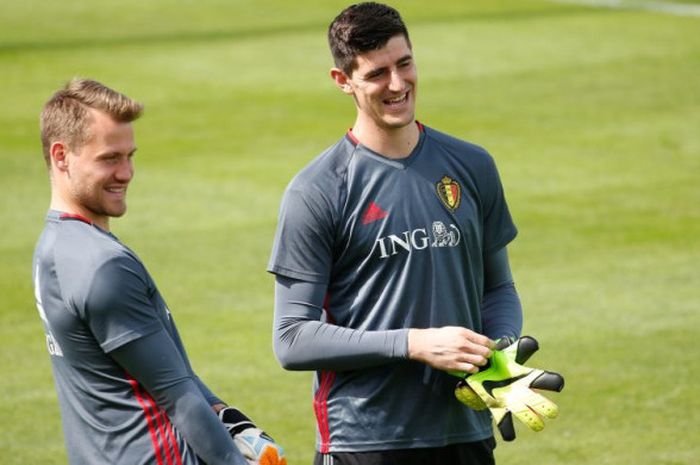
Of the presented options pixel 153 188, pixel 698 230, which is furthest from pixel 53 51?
pixel 698 230

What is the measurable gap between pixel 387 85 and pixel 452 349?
0.95m

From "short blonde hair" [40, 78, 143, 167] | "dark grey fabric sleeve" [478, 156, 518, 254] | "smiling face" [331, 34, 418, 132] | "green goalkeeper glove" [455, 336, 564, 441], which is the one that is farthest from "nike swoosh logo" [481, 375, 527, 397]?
"short blonde hair" [40, 78, 143, 167]

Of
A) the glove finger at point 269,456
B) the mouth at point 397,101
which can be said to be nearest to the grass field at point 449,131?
the glove finger at point 269,456

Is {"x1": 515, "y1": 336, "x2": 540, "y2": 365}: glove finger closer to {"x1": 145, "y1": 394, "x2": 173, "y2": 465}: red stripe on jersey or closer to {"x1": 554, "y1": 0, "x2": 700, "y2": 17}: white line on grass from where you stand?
{"x1": 145, "y1": 394, "x2": 173, "y2": 465}: red stripe on jersey

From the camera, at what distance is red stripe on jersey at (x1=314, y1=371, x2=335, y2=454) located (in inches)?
195

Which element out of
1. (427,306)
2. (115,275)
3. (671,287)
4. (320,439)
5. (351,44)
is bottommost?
(671,287)

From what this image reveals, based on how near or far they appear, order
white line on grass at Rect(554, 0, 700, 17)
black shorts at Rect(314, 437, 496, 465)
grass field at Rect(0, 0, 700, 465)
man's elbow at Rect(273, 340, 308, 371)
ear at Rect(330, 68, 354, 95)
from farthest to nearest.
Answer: white line on grass at Rect(554, 0, 700, 17) < grass field at Rect(0, 0, 700, 465) < ear at Rect(330, 68, 354, 95) < black shorts at Rect(314, 437, 496, 465) < man's elbow at Rect(273, 340, 308, 371)

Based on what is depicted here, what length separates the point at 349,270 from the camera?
16.1 feet

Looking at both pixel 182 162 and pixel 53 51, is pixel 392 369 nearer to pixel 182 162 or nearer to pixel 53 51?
pixel 182 162

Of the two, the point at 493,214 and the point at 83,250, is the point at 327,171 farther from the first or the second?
the point at 83,250

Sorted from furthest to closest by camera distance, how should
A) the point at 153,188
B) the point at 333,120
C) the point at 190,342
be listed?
the point at 333,120
the point at 153,188
the point at 190,342

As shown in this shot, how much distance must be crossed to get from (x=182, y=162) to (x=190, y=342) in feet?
18.2

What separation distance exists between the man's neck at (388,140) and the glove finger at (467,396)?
32.3 inches

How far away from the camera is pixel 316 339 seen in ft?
15.5
